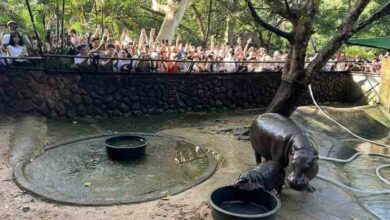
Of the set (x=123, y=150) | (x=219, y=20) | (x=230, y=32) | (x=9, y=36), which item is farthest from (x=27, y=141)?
(x=219, y=20)

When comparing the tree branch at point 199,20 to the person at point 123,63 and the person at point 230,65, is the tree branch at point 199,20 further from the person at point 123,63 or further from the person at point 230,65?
the person at point 123,63

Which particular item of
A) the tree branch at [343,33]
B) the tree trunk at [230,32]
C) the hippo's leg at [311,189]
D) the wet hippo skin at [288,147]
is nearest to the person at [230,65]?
the tree branch at [343,33]

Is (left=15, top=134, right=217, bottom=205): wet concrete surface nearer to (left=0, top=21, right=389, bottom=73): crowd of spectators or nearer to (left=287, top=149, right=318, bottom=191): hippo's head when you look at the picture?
(left=287, top=149, right=318, bottom=191): hippo's head

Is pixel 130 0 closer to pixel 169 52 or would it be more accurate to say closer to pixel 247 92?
pixel 169 52

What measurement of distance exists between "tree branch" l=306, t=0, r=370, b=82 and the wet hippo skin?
248 centimetres

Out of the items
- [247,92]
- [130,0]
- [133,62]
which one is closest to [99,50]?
[133,62]

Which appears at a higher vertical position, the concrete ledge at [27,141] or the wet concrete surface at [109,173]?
the concrete ledge at [27,141]

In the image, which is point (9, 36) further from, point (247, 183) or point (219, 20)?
point (219, 20)

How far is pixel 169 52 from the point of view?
12.3 m

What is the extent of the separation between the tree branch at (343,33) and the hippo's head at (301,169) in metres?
3.37

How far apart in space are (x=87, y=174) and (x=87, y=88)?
4.59 metres

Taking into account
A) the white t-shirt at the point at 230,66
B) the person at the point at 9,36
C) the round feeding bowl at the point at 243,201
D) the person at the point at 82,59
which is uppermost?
the person at the point at 9,36

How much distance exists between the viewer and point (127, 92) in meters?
11.4

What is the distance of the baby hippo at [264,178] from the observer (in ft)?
15.4
